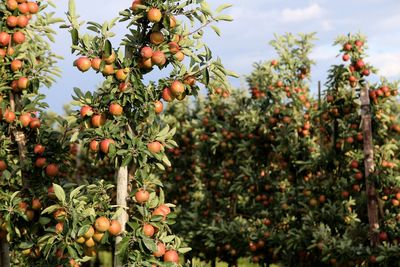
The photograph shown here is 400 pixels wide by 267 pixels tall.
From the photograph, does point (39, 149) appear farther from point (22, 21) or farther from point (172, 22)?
point (172, 22)

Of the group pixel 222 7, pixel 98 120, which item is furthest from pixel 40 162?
pixel 222 7

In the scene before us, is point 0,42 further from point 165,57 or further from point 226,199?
point 226,199

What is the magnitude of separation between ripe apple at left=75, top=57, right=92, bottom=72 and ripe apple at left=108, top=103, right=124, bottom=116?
40cm

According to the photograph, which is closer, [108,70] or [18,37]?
[108,70]

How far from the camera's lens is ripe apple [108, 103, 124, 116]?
452 centimetres

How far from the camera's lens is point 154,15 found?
4.50 m

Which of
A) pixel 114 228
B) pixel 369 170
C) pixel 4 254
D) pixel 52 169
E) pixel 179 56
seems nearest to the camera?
pixel 114 228

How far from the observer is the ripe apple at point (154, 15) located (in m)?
4.50

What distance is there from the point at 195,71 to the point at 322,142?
213 inches

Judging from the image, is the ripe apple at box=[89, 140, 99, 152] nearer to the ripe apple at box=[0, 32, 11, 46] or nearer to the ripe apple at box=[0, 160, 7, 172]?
the ripe apple at box=[0, 160, 7, 172]

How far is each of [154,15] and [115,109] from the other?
829 mm

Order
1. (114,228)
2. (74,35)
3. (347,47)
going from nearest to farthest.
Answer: (114,228)
(74,35)
(347,47)

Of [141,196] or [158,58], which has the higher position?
[158,58]

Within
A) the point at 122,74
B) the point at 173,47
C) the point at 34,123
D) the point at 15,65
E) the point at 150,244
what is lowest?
the point at 150,244
